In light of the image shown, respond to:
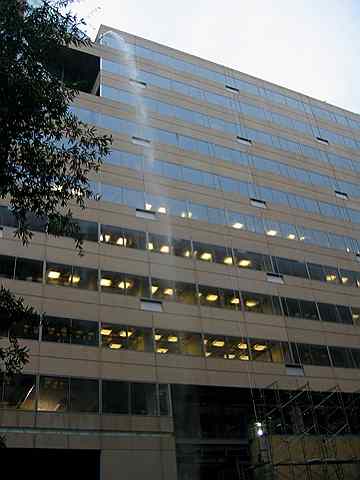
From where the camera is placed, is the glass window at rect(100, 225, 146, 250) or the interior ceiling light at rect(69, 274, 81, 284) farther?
the glass window at rect(100, 225, 146, 250)

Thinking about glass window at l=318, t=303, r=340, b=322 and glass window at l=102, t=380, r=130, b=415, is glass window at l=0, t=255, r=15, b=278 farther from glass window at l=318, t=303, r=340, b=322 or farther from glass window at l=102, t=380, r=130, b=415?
glass window at l=318, t=303, r=340, b=322

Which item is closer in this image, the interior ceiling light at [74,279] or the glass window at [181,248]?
the interior ceiling light at [74,279]

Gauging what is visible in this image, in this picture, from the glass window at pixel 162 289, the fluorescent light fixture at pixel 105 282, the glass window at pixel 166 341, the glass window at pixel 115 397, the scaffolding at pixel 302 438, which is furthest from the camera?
the glass window at pixel 162 289

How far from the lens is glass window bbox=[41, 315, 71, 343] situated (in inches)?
1030

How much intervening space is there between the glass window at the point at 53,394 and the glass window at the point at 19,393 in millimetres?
420

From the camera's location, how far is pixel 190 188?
36375mm

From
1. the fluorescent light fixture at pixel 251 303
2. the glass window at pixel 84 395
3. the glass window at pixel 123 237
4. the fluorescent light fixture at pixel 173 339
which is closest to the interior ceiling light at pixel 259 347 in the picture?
the fluorescent light fixture at pixel 251 303

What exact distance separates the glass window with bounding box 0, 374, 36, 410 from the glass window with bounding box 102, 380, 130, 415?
363 centimetres

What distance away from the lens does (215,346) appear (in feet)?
100.0

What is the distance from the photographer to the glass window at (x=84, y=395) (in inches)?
991

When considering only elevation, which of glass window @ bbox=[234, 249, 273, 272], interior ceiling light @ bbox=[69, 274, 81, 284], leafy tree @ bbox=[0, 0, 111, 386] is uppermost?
glass window @ bbox=[234, 249, 273, 272]

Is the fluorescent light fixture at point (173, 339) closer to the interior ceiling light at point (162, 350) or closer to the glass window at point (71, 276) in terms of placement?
the interior ceiling light at point (162, 350)

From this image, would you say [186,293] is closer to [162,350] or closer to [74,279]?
[162,350]

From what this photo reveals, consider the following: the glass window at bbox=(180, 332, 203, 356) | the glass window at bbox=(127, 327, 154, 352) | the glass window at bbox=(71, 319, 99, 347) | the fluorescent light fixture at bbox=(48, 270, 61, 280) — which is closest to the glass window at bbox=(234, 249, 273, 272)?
the glass window at bbox=(180, 332, 203, 356)
